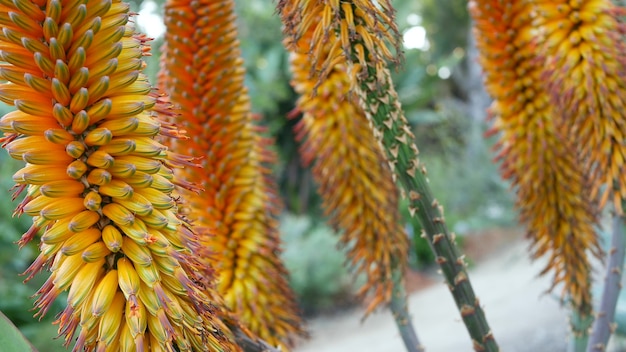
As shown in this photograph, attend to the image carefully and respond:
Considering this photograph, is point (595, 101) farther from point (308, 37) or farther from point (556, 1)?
point (308, 37)

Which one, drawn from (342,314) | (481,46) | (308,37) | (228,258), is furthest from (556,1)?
(342,314)

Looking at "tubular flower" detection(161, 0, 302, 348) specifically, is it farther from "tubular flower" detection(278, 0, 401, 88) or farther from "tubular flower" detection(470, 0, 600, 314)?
"tubular flower" detection(470, 0, 600, 314)

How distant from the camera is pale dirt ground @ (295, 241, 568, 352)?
652 centimetres

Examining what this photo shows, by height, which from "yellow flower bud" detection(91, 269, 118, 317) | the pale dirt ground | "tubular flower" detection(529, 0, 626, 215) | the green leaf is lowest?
the green leaf

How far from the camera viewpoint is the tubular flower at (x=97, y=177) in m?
1.10

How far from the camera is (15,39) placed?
1.08 m

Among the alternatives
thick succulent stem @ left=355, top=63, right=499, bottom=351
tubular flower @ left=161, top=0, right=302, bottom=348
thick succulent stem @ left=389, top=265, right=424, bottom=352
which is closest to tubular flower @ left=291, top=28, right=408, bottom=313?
thick succulent stem @ left=389, top=265, right=424, bottom=352

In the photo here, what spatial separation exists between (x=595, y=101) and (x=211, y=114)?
1292mm

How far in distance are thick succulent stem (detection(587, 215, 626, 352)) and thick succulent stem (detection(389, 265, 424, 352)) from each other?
2.02ft

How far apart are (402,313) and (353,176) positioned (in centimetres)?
57

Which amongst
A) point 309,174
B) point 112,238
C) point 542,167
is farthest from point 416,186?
point 309,174

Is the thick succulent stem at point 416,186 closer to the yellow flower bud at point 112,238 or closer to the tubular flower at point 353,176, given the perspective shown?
the yellow flower bud at point 112,238

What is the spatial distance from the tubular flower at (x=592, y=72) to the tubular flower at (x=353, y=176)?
0.69 metres

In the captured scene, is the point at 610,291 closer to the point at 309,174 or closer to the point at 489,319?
the point at 489,319
